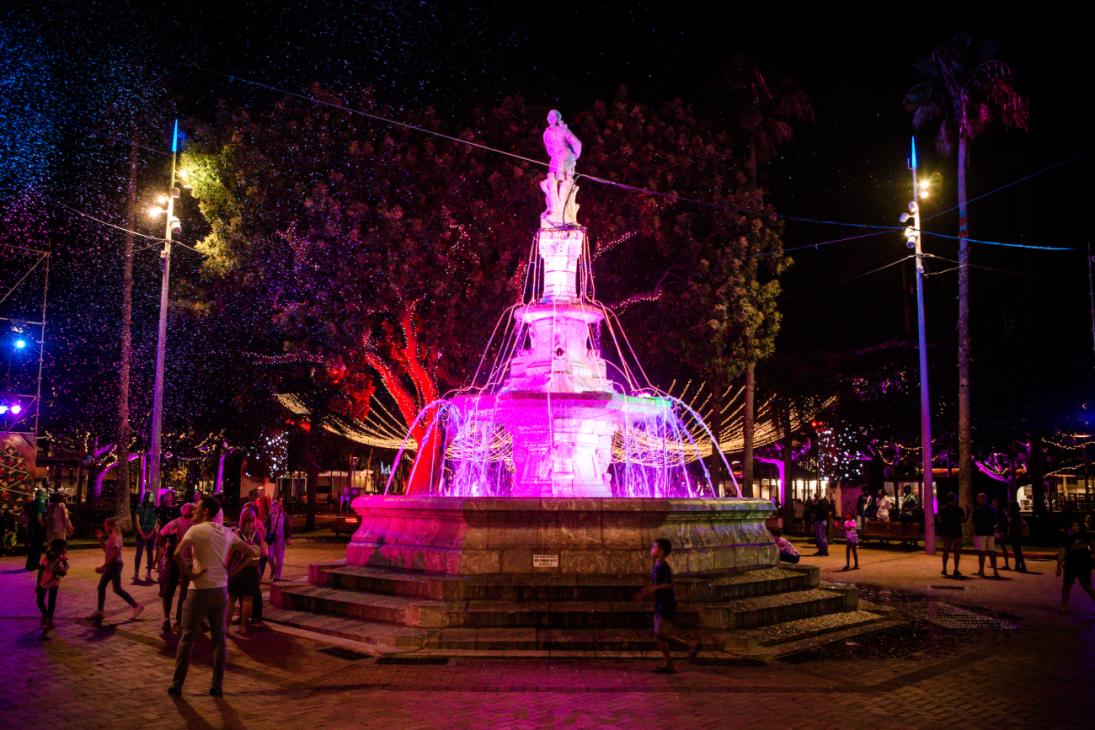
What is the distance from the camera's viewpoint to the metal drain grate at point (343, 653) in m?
8.77

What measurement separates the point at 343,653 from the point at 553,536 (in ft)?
9.96

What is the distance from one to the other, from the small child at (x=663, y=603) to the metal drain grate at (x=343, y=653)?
308cm

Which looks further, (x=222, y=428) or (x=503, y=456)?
(x=222, y=428)

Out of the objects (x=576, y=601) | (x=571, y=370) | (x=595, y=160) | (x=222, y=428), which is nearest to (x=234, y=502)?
(x=222, y=428)

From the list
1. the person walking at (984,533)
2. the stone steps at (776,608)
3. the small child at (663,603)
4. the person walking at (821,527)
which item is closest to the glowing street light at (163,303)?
the stone steps at (776,608)

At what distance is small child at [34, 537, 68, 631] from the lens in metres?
10.3

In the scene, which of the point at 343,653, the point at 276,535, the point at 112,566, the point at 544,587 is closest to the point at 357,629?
the point at 343,653

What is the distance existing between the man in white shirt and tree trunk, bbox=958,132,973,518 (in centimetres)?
2412

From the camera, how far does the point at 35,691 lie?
723cm

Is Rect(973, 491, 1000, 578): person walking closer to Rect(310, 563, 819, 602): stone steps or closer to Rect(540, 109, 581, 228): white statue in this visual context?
Rect(310, 563, 819, 602): stone steps

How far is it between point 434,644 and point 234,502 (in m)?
42.4

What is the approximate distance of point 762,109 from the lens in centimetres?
3081

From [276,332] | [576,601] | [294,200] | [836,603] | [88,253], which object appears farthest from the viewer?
[88,253]

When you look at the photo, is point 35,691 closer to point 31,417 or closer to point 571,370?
point 571,370
